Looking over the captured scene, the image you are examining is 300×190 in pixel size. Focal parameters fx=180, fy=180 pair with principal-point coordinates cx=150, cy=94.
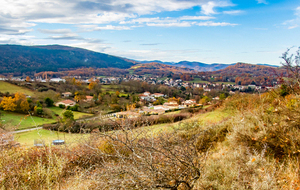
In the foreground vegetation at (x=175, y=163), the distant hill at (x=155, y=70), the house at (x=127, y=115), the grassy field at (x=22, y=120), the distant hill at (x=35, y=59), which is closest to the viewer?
the foreground vegetation at (x=175, y=163)

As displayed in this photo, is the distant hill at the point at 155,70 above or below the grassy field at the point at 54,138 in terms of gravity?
above

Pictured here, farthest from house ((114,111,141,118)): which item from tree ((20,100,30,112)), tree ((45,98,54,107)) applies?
tree ((45,98,54,107))

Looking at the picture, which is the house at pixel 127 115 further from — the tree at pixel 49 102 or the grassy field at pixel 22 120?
the tree at pixel 49 102

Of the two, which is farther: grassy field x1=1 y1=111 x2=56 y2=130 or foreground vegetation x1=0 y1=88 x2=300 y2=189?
grassy field x1=1 y1=111 x2=56 y2=130

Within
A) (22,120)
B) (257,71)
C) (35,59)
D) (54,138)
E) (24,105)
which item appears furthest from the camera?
(35,59)

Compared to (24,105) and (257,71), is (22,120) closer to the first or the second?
(24,105)

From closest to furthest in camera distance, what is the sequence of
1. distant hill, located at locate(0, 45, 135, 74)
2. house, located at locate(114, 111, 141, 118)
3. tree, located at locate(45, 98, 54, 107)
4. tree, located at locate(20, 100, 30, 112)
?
1. house, located at locate(114, 111, 141, 118)
2. tree, located at locate(20, 100, 30, 112)
3. tree, located at locate(45, 98, 54, 107)
4. distant hill, located at locate(0, 45, 135, 74)

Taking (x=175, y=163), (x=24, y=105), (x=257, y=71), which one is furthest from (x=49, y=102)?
(x=257, y=71)

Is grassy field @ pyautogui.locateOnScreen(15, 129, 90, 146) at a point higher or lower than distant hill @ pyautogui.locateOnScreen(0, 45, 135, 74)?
lower

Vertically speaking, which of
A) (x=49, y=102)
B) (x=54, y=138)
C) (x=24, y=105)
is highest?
(x=54, y=138)

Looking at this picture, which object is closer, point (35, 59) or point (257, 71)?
point (257, 71)

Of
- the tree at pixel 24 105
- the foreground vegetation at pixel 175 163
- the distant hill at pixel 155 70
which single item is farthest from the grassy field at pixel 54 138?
the distant hill at pixel 155 70

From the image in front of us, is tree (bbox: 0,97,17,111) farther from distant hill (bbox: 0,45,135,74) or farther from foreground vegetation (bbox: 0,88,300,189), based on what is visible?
distant hill (bbox: 0,45,135,74)
